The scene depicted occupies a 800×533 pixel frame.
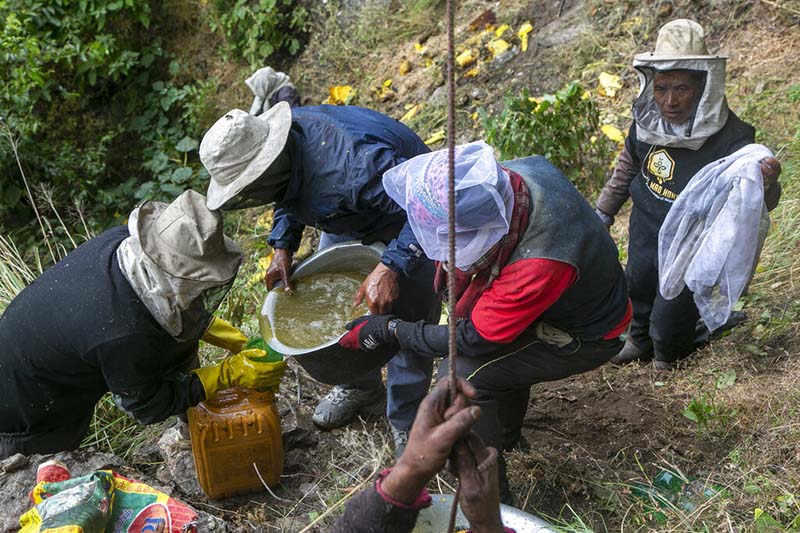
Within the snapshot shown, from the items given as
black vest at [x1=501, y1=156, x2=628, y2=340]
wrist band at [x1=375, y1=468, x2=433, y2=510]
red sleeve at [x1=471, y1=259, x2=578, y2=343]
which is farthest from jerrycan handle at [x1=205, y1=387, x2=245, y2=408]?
wrist band at [x1=375, y1=468, x2=433, y2=510]

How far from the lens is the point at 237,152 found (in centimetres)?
317

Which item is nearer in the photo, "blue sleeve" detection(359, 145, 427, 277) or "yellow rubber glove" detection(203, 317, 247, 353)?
"blue sleeve" detection(359, 145, 427, 277)

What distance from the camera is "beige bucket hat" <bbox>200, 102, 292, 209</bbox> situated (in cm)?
315

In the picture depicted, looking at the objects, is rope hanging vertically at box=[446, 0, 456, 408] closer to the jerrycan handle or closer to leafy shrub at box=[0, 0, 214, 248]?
the jerrycan handle

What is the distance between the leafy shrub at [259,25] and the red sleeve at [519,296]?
654 centimetres

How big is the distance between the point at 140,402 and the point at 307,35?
6.57 m

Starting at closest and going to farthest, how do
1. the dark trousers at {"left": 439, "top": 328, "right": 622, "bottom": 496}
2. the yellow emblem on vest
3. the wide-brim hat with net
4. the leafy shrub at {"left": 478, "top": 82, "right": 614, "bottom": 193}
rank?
the wide-brim hat with net → the dark trousers at {"left": 439, "top": 328, "right": 622, "bottom": 496} → the yellow emblem on vest → the leafy shrub at {"left": 478, "top": 82, "right": 614, "bottom": 193}

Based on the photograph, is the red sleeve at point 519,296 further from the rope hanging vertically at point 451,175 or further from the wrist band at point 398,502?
the wrist band at point 398,502

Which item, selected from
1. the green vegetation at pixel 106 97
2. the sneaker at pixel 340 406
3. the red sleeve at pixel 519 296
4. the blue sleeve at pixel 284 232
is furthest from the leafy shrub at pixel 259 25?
the red sleeve at pixel 519 296

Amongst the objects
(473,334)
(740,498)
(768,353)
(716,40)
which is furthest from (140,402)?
(716,40)

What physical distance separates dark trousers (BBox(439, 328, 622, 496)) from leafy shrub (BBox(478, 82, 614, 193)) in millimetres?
2421

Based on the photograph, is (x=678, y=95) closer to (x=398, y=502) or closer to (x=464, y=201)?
(x=464, y=201)

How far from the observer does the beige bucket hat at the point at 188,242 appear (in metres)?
2.81

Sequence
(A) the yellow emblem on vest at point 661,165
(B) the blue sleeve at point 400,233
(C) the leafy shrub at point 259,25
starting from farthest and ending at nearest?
1. (C) the leafy shrub at point 259,25
2. (A) the yellow emblem on vest at point 661,165
3. (B) the blue sleeve at point 400,233
